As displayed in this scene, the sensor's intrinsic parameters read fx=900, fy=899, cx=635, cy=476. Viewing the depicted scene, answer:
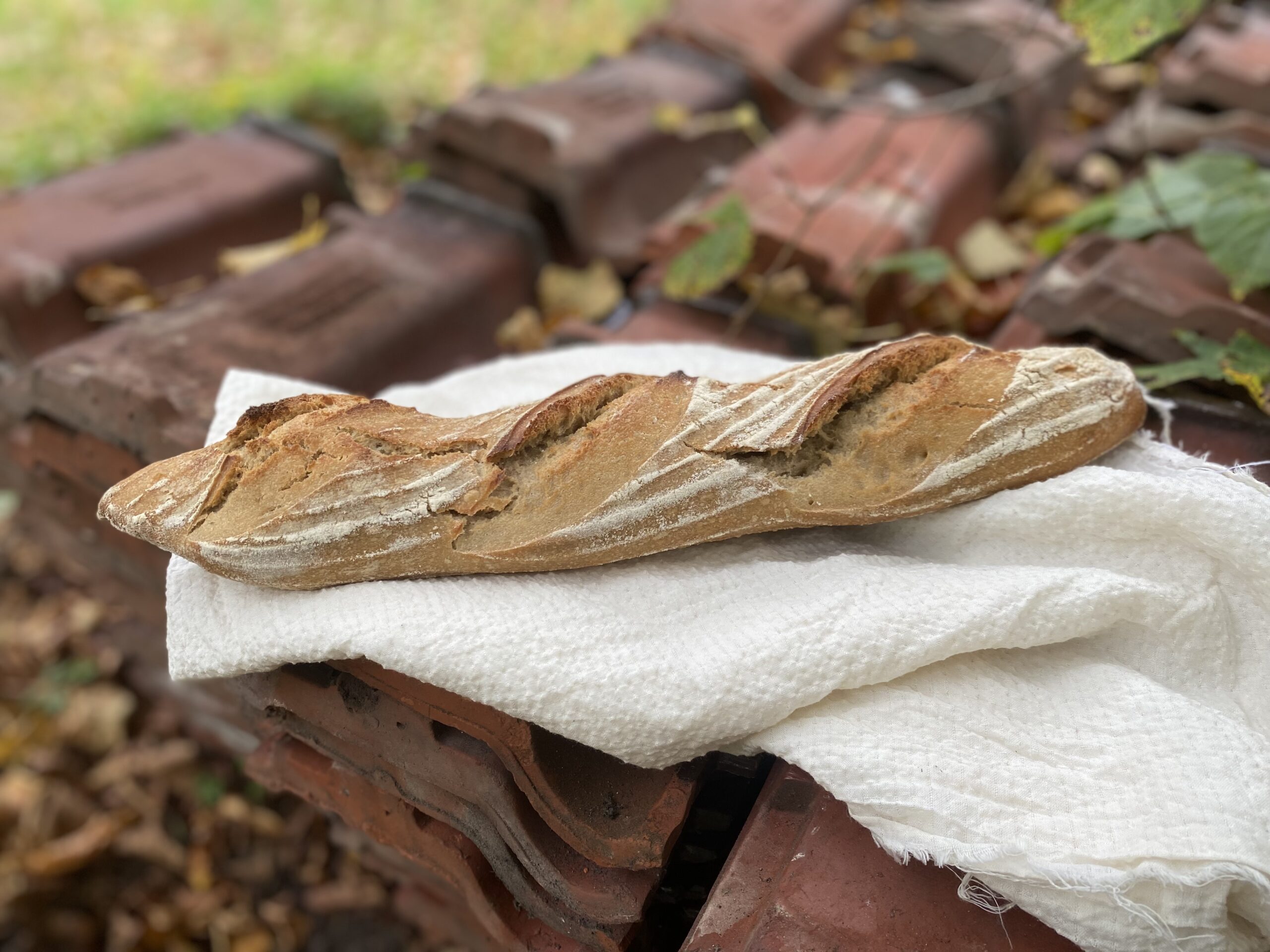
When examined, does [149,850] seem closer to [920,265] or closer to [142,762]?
[142,762]

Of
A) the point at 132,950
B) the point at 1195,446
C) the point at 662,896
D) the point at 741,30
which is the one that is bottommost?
the point at 132,950

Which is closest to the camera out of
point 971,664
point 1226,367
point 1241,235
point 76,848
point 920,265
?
point 971,664

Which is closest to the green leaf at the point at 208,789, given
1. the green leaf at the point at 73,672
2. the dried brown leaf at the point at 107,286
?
the green leaf at the point at 73,672

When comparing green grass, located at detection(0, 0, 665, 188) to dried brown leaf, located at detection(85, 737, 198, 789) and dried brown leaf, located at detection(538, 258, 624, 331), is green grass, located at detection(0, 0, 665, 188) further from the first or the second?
dried brown leaf, located at detection(85, 737, 198, 789)

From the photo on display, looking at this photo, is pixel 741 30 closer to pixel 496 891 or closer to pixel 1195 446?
pixel 1195 446

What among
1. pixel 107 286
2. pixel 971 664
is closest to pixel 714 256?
pixel 971 664

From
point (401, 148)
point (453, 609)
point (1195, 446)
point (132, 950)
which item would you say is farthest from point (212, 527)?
point (401, 148)
